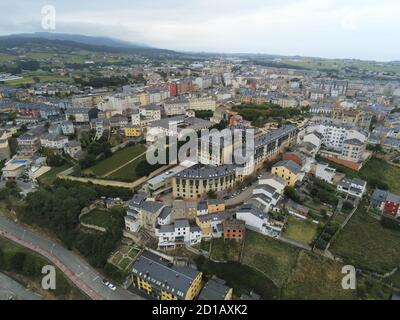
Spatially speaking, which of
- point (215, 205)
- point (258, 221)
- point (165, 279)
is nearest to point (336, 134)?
point (258, 221)

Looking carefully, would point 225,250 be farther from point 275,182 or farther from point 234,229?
point 275,182

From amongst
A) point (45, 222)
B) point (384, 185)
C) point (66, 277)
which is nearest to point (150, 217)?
point (66, 277)

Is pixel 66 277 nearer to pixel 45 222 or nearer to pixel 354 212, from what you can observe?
pixel 45 222

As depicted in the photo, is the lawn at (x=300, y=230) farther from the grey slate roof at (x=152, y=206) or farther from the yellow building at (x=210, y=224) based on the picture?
the grey slate roof at (x=152, y=206)

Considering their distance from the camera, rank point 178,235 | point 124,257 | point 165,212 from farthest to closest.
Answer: point 165,212
point 124,257
point 178,235

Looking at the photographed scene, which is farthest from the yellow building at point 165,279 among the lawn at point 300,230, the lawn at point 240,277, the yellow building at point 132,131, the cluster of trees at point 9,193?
the yellow building at point 132,131
